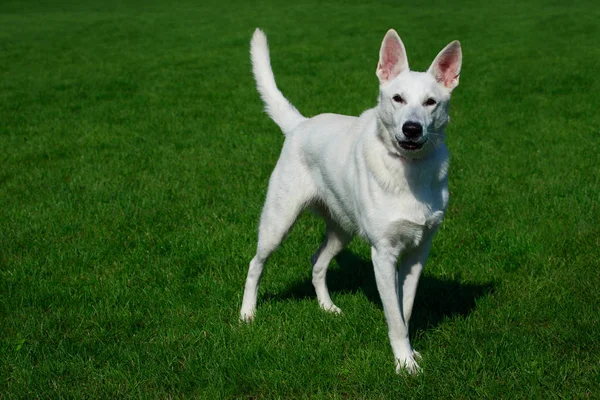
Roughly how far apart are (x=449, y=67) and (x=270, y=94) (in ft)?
5.60

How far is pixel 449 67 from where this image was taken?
4.25 m

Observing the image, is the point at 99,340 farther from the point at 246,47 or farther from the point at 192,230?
the point at 246,47

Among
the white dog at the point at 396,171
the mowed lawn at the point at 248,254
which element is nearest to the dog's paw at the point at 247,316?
the mowed lawn at the point at 248,254

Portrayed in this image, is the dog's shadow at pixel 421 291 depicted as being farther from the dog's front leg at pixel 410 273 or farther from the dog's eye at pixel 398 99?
the dog's eye at pixel 398 99

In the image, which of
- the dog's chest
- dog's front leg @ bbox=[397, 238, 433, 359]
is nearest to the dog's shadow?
dog's front leg @ bbox=[397, 238, 433, 359]

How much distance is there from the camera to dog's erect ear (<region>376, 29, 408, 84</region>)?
4199 mm

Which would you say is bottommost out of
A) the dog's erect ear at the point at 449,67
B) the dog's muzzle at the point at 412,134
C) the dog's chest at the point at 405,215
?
the dog's chest at the point at 405,215

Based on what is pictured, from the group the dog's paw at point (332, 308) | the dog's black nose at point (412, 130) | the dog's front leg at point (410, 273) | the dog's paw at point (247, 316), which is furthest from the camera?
the dog's paw at point (332, 308)

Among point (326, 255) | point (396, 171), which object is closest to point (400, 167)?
point (396, 171)

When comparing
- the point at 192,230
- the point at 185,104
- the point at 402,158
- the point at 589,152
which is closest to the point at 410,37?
the point at 185,104

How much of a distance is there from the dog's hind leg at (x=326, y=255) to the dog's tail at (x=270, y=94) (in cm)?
87

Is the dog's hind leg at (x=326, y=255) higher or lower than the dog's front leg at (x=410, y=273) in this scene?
lower

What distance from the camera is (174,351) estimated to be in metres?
4.33

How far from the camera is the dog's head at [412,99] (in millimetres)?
3871
